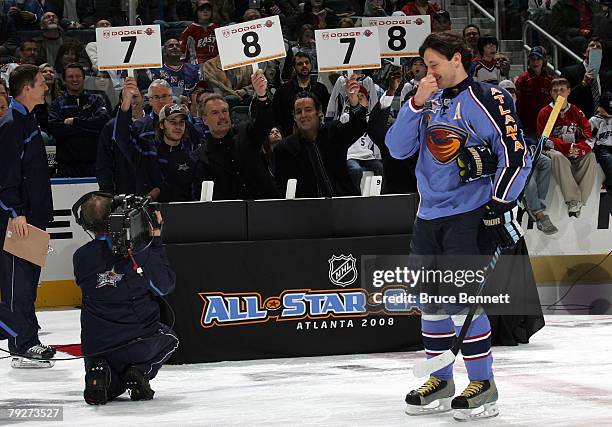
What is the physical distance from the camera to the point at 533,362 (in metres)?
7.43

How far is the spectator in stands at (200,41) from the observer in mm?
12656

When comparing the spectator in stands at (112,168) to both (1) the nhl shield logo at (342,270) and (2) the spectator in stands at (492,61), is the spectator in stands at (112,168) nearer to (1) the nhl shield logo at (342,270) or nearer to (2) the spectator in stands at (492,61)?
(1) the nhl shield logo at (342,270)

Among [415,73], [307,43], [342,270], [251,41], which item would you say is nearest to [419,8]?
[307,43]

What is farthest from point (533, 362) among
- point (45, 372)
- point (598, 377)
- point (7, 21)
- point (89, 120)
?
point (7, 21)

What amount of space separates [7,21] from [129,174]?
504 centimetres

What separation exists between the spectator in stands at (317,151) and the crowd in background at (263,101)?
1 cm

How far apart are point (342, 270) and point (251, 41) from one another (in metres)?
2.27

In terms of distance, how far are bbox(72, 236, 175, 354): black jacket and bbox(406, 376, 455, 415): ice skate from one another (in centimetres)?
150

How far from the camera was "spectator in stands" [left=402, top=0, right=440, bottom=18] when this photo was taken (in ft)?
46.7

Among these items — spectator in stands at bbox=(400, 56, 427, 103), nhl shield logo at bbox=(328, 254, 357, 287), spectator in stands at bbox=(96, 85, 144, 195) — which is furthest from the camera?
spectator in stands at bbox=(400, 56, 427, 103)

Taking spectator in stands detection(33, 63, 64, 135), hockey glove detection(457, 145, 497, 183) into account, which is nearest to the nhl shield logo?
hockey glove detection(457, 145, 497, 183)

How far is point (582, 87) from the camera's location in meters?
13.3

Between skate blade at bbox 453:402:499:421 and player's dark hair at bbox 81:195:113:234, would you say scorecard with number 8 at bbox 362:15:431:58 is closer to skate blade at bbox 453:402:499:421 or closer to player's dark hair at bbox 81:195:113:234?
player's dark hair at bbox 81:195:113:234

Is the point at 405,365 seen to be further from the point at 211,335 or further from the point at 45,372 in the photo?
the point at 45,372
